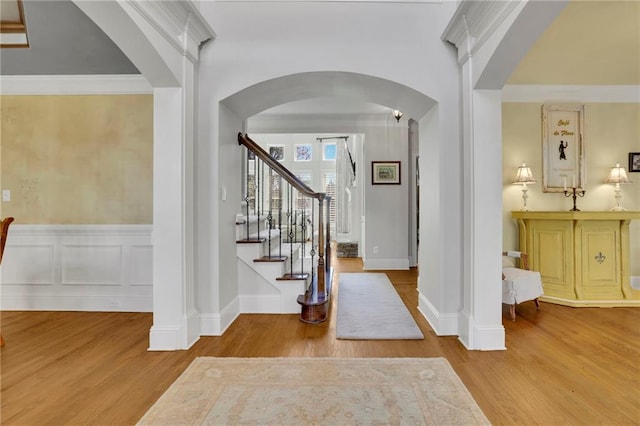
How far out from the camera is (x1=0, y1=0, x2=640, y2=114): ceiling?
2341 mm

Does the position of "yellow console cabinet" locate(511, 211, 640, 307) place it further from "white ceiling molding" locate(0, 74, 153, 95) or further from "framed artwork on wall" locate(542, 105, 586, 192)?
"white ceiling molding" locate(0, 74, 153, 95)

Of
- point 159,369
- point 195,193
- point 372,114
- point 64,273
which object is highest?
point 372,114

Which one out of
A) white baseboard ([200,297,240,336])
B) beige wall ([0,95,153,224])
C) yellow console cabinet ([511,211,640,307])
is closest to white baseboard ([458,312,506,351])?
yellow console cabinet ([511,211,640,307])

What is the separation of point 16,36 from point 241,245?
2.30 meters

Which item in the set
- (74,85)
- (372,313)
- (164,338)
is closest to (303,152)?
(74,85)

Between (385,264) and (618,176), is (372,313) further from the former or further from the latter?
(618,176)

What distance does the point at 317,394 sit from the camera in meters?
1.60

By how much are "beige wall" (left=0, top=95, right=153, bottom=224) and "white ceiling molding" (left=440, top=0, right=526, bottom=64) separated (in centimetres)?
286

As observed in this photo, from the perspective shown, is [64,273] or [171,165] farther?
[64,273]

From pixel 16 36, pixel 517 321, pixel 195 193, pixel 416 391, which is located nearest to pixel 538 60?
pixel 517 321

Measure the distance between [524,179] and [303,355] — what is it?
313 cm

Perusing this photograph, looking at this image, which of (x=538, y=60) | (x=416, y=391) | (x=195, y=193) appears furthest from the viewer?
(x=538, y=60)

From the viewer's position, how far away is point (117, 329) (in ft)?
8.21

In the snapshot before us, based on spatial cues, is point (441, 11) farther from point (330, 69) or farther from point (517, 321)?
point (517, 321)
